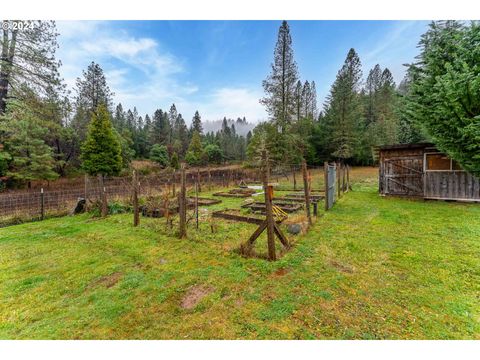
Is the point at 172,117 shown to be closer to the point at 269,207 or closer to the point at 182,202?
the point at 182,202

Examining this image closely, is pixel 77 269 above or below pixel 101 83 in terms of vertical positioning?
below

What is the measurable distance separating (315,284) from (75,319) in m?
3.23

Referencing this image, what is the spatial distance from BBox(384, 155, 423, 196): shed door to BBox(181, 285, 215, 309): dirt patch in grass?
1114 centimetres

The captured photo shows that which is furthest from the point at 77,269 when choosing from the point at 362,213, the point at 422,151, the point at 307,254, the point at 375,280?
the point at 422,151

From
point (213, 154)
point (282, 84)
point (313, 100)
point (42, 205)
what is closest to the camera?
point (42, 205)

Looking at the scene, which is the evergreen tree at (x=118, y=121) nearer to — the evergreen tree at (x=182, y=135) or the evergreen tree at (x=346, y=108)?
the evergreen tree at (x=182, y=135)

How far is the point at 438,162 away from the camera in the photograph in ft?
31.1

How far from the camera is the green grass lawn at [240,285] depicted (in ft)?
7.70

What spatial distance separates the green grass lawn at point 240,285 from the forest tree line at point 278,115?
1945 mm

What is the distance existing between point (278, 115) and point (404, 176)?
1436 cm

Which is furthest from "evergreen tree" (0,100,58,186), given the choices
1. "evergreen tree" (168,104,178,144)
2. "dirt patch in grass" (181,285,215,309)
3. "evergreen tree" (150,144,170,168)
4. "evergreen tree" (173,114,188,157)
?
"evergreen tree" (168,104,178,144)

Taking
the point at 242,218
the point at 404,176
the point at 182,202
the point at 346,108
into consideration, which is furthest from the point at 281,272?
the point at 346,108

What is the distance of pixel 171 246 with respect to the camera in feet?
16.0

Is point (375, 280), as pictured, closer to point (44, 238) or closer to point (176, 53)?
point (44, 238)
